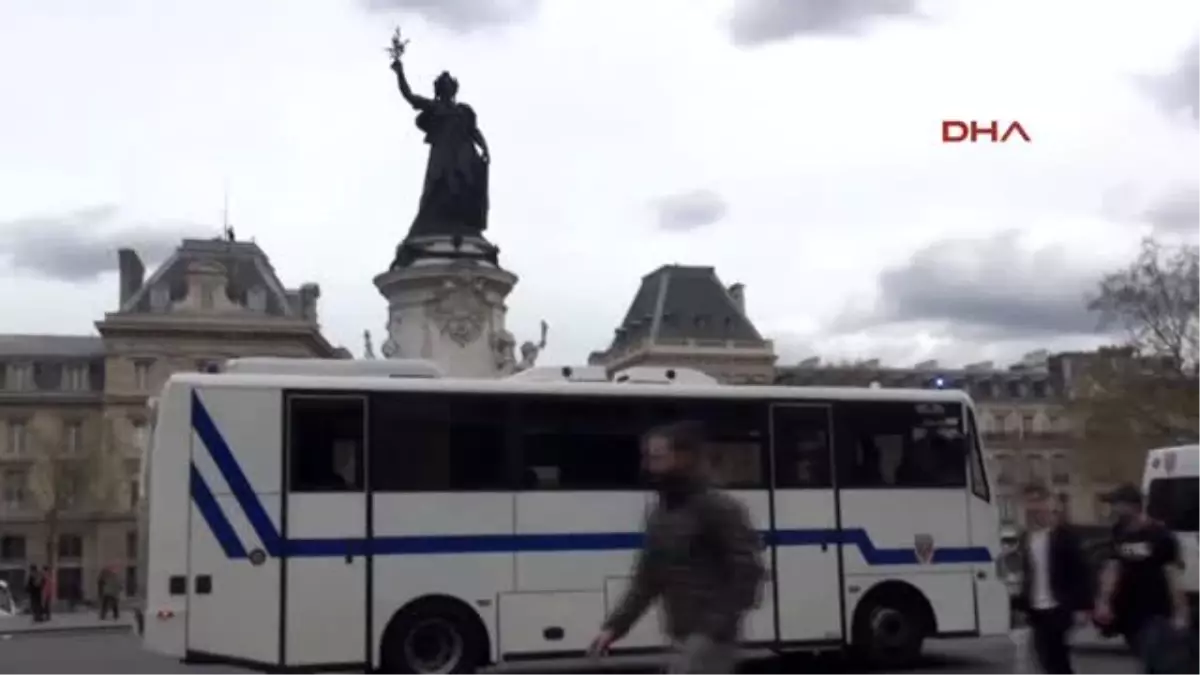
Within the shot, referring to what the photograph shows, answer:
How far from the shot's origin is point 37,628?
37.9m

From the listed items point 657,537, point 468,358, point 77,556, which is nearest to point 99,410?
point 77,556

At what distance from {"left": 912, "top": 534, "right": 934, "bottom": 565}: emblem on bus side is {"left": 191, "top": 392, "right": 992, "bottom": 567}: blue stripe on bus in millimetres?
810

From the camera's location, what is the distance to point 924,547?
18.1 metres

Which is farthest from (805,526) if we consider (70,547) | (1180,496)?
(70,547)

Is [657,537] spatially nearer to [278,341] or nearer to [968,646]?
[968,646]

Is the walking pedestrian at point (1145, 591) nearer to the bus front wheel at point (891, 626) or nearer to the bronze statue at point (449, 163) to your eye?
the bus front wheel at point (891, 626)

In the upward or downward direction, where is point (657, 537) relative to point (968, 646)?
upward

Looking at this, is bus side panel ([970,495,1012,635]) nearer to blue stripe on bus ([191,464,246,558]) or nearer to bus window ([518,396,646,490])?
bus window ([518,396,646,490])

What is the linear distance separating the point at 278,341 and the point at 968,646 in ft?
218

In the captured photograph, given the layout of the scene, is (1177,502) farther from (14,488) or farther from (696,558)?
(14,488)

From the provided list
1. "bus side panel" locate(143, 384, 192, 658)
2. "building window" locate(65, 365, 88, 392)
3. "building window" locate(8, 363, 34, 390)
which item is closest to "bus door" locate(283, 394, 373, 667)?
"bus side panel" locate(143, 384, 192, 658)

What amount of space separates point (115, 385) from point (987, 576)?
72.4 meters

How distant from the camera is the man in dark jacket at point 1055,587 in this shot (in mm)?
10930

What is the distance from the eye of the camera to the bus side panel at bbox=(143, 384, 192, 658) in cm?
1487
